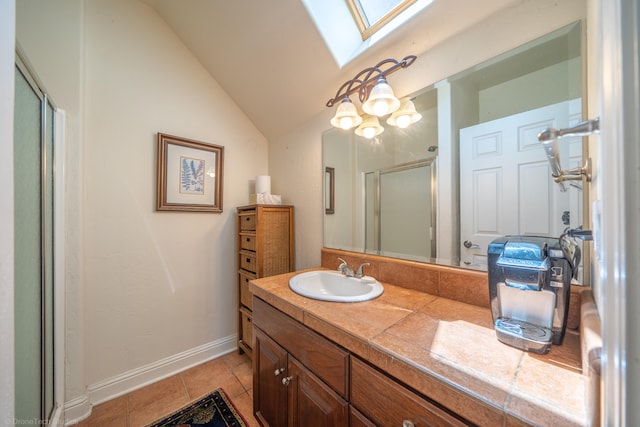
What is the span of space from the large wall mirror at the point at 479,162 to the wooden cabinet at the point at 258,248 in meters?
0.69

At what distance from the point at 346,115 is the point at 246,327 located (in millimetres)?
1719

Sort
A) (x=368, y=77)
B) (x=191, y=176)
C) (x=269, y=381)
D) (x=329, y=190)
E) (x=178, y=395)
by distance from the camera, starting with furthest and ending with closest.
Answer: (x=191, y=176) < (x=329, y=190) < (x=178, y=395) < (x=368, y=77) < (x=269, y=381)

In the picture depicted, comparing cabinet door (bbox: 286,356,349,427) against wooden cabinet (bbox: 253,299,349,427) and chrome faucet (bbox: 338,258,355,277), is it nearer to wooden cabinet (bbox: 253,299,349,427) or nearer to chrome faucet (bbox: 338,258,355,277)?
wooden cabinet (bbox: 253,299,349,427)

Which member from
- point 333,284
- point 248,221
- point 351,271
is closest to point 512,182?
point 351,271

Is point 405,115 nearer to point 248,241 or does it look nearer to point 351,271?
point 351,271

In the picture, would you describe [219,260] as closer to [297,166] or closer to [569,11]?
[297,166]

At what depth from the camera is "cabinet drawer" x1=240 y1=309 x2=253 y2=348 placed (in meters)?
1.83

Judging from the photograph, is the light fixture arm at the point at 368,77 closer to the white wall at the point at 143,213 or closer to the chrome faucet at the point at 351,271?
the chrome faucet at the point at 351,271

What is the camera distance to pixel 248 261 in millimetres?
1855

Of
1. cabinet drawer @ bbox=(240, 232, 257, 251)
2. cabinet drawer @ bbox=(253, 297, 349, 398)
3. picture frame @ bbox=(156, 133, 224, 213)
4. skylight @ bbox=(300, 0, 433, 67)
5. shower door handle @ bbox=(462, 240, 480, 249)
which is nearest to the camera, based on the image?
cabinet drawer @ bbox=(253, 297, 349, 398)

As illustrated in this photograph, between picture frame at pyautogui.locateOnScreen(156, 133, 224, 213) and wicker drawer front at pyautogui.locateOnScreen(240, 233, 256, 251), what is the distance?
0.30 m

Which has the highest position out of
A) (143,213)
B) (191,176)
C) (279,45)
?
(279,45)

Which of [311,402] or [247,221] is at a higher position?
[247,221]

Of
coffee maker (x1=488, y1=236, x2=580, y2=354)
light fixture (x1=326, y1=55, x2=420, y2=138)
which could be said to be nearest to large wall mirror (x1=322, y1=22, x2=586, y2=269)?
light fixture (x1=326, y1=55, x2=420, y2=138)
